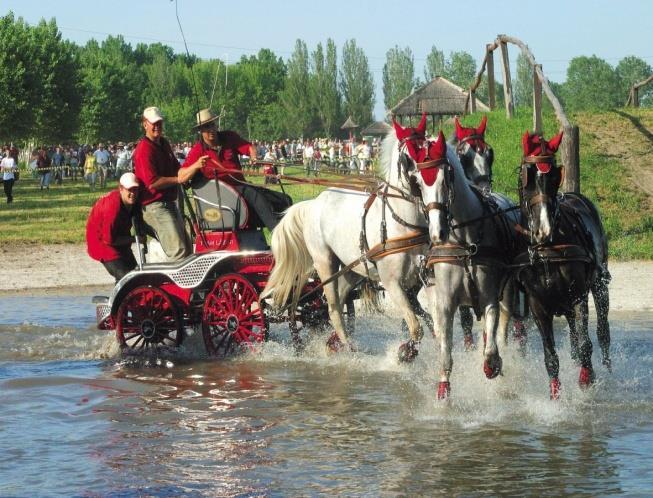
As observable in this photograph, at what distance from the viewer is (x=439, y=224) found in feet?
26.0

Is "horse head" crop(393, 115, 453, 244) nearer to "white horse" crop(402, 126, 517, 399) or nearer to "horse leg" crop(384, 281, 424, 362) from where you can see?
"white horse" crop(402, 126, 517, 399)

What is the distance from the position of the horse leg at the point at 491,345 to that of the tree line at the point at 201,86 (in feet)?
126

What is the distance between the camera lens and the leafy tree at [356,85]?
11656cm

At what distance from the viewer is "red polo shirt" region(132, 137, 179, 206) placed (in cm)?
1178

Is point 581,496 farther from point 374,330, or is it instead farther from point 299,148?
point 299,148

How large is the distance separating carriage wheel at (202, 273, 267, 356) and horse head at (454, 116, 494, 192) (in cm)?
246

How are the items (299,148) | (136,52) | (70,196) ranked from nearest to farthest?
(70,196) → (299,148) → (136,52)

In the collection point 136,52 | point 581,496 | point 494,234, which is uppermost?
point 136,52

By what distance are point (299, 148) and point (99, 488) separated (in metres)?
60.9

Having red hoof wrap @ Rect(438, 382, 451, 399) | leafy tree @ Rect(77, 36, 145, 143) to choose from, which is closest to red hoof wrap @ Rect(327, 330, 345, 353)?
red hoof wrap @ Rect(438, 382, 451, 399)

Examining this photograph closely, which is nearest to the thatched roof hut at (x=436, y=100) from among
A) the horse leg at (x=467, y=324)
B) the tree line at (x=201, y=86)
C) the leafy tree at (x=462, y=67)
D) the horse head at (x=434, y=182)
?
the tree line at (x=201, y=86)

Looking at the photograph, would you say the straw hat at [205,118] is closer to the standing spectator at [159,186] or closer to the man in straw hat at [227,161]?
the man in straw hat at [227,161]

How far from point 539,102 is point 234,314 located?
9074mm

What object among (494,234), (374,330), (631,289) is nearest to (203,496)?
(494,234)
